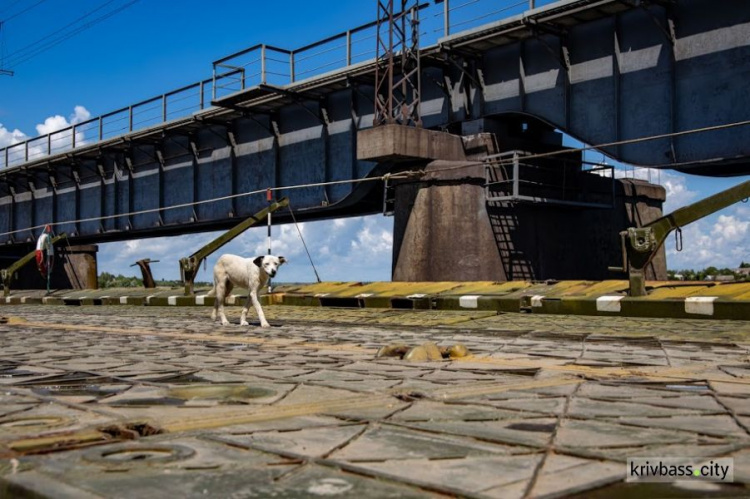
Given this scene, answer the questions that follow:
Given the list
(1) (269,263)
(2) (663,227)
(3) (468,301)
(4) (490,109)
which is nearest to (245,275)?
(1) (269,263)

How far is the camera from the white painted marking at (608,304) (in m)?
14.1

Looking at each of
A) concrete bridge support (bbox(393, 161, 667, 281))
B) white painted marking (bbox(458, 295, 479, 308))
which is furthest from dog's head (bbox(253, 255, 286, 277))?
concrete bridge support (bbox(393, 161, 667, 281))

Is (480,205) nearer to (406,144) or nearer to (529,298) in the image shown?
(406,144)

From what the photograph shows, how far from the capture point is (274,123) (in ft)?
106

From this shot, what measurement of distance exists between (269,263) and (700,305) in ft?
25.1

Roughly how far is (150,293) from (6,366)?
2260cm

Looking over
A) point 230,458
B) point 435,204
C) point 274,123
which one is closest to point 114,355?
point 230,458

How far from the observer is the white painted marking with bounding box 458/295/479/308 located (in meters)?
16.2

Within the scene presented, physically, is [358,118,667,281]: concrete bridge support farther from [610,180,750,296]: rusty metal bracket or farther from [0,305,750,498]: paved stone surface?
[0,305,750,498]: paved stone surface

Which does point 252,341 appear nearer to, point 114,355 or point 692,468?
point 114,355

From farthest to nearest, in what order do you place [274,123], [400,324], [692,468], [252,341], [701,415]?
[274,123] → [400,324] → [252,341] → [701,415] → [692,468]

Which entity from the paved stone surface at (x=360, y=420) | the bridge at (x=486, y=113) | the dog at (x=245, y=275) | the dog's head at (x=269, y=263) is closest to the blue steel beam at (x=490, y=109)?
the bridge at (x=486, y=113)

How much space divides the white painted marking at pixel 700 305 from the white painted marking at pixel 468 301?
4.43 metres

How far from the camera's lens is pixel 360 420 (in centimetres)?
428
